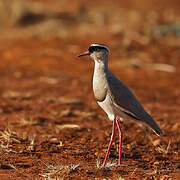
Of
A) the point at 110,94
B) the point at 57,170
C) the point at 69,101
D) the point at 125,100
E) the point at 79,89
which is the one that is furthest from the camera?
the point at 79,89

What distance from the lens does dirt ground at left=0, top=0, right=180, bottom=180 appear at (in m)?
4.59

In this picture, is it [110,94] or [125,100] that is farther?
[125,100]

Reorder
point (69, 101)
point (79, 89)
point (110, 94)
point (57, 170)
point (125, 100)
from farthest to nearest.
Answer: point (79, 89) < point (69, 101) < point (125, 100) < point (110, 94) < point (57, 170)

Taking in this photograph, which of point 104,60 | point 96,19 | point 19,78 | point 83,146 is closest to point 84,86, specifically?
point 19,78

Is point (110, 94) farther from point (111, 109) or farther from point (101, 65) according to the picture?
point (101, 65)

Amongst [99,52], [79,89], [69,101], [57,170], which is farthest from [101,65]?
[79,89]

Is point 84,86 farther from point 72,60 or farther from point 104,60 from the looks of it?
point 104,60

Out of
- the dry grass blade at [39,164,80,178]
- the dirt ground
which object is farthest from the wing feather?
the dry grass blade at [39,164,80,178]

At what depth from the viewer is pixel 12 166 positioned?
4.13 meters

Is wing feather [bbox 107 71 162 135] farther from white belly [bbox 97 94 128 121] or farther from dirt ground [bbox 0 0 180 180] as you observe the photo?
dirt ground [bbox 0 0 180 180]

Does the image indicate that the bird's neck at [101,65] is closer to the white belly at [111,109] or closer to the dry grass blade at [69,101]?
the white belly at [111,109]

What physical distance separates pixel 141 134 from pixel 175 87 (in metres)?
4.26

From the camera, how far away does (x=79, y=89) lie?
29.3 feet

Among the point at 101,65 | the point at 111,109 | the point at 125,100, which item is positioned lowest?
the point at 111,109
